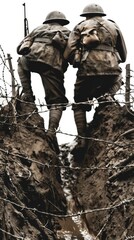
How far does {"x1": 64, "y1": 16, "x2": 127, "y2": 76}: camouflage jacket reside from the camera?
35.2 ft

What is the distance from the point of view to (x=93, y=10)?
11016mm

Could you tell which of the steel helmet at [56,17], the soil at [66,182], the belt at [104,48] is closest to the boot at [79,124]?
the soil at [66,182]

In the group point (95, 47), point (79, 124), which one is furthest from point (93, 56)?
point (79, 124)

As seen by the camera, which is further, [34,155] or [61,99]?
[61,99]

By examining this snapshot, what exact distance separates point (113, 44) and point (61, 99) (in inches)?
46.9

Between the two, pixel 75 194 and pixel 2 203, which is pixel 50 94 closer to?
pixel 75 194

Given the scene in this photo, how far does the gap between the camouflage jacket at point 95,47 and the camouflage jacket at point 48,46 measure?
20 centimetres

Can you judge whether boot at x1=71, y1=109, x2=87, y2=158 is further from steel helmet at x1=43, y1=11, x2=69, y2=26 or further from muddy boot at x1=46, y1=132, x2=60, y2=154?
steel helmet at x1=43, y1=11, x2=69, y2=26

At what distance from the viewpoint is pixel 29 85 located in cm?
1142

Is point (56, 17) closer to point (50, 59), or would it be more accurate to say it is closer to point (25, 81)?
point (50, 59)

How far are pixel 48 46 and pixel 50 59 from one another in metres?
0.23

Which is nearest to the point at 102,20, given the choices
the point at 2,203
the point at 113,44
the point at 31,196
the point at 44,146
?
the point at 113,44

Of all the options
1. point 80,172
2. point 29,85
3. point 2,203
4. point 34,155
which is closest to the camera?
point 2,203

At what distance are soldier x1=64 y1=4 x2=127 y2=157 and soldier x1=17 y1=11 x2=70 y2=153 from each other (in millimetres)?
193
